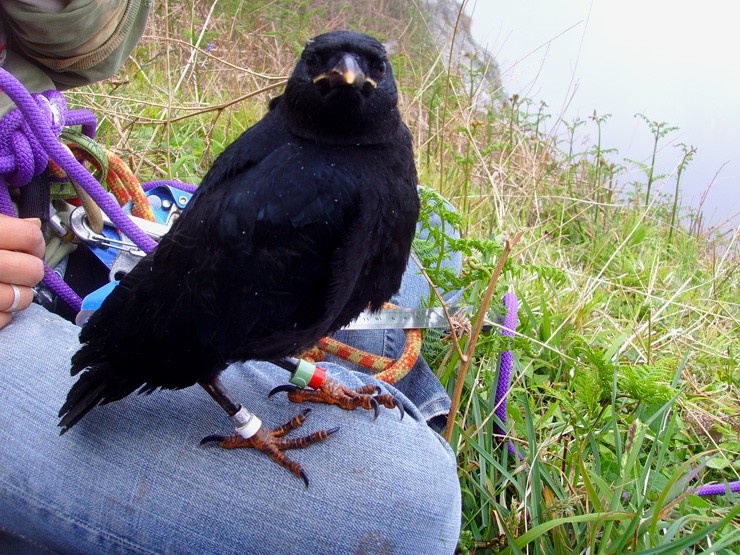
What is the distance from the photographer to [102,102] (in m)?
3.66

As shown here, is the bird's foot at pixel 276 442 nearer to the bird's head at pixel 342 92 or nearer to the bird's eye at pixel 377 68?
the bird's head at pixel 342 92

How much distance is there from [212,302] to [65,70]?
1092 mm

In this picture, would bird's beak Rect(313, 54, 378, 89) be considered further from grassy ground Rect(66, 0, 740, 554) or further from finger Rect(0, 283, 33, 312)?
finger Rect(0, 283, 33, 312)

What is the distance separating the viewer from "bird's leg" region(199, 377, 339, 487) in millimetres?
1550

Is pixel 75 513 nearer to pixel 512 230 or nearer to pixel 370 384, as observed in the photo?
pixel 370 384

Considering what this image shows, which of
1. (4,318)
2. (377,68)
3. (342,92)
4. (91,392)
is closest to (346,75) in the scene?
(342,92)

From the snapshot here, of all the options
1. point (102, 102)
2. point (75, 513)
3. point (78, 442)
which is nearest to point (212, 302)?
point (78, 442)

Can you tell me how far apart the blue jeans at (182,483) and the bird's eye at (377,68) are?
92 cm

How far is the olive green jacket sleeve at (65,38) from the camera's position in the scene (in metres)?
1.79

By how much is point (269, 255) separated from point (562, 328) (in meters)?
1.51

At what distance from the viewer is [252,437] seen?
5.18ft

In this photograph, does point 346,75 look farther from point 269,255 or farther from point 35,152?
point 35,152

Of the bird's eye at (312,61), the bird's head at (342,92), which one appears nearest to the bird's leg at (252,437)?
the bird's head at (342,92)

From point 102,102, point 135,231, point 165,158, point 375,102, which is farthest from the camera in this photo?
point 102,102
